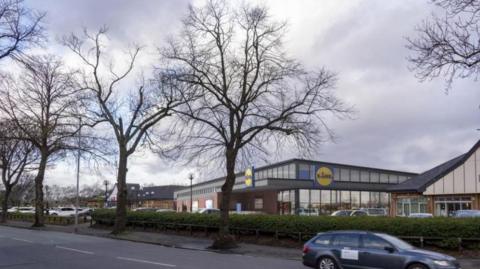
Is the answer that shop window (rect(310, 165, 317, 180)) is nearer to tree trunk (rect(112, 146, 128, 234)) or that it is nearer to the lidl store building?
the lidl store building

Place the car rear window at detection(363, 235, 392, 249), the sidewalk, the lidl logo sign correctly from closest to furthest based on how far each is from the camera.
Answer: the car rear window at detection(363, 235, 392, 249), the sidewalk, the lidl logo sign

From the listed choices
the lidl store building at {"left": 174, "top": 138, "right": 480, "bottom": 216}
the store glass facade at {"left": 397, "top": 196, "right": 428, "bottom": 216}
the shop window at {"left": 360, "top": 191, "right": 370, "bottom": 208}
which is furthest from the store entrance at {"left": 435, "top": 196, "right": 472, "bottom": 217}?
the shop window at {"left": 360, "top": 191, "right": 370, "bottom": 208}

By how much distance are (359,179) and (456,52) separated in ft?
171

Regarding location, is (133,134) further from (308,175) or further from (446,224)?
(308,175)

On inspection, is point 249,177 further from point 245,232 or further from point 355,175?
point 245,232

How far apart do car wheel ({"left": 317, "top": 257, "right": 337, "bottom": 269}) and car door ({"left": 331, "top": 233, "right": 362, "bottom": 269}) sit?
0.25 meters

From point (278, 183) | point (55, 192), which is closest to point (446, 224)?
point (278, 183)

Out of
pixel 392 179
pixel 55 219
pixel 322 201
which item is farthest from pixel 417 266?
pixel 392 179

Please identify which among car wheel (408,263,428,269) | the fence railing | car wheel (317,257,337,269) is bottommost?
the fence railing

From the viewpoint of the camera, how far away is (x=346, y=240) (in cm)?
1575

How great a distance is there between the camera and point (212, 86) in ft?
88.3

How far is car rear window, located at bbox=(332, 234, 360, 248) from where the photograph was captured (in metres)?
15.5

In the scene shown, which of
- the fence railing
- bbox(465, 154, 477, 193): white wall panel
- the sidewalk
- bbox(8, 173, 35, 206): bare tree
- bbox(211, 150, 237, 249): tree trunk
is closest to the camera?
the fence railing

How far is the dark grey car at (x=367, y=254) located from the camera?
45.9ft
